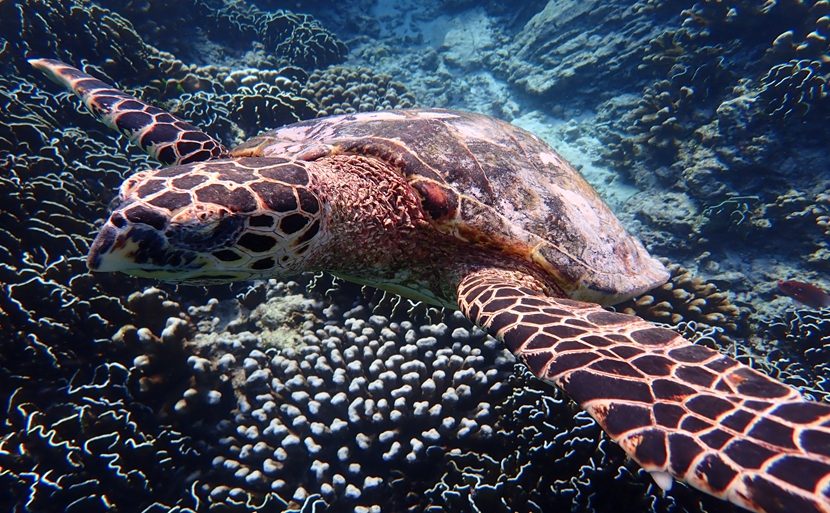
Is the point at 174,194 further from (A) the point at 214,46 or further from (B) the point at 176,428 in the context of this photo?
(A) the point at 214,46

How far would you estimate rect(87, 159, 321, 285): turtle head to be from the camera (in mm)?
1398

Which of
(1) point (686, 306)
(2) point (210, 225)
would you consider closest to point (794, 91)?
(1) point (686, 306)

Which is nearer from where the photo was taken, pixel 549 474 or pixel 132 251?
pixel 132 251

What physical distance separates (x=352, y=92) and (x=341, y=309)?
3913mm

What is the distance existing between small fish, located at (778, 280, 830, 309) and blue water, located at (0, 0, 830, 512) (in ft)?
0.68

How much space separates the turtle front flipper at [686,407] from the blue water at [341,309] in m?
0.99

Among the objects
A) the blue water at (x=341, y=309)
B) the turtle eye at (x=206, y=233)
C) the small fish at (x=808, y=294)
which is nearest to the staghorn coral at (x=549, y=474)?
the blue water at (x=341, y=309)

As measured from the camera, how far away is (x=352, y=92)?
5.52 metres

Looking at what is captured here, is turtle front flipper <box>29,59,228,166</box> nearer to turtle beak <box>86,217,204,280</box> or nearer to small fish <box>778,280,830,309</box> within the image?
turtle beak <box>86,217,204,280</box>

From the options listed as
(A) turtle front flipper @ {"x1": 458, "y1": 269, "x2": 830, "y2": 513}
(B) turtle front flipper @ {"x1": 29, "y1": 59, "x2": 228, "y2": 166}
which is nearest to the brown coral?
(A) turtle front flipper @ {"x1": 458, "y1": 269, "x2": 830, "y2": 513}

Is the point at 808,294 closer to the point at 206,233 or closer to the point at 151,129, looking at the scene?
the point at 206,233

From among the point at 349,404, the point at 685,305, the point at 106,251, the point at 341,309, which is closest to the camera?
the point at 106,251

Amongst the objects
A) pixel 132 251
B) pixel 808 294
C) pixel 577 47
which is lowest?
pixel 808 294

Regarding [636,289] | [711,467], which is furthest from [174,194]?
[636,289]
